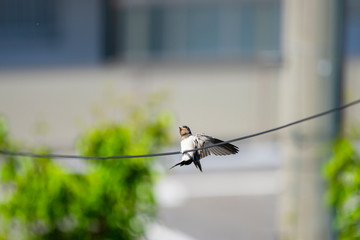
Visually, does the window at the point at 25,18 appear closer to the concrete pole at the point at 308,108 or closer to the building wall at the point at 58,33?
the building wall at the point at 58,33

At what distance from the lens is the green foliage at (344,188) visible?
3.77m

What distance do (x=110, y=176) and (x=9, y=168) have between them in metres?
0.60

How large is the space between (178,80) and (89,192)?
669 cm

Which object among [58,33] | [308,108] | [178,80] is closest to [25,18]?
[58,33]

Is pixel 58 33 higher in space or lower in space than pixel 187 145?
higher

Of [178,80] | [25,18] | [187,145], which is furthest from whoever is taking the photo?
[25,18]

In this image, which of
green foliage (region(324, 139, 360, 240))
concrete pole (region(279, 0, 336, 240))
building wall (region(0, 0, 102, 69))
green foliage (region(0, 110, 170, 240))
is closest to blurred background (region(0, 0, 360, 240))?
building wall (region(0, 0, 102, 69))

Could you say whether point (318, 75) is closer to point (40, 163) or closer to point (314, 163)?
point (314, 163)

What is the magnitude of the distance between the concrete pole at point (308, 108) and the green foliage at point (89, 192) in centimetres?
76

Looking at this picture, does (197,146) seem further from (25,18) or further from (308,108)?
(25,18)

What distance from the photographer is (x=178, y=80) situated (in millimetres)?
10500

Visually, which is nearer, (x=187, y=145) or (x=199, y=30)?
(x=187, y=145)

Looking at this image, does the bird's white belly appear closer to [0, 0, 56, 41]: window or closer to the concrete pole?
the concrete pole

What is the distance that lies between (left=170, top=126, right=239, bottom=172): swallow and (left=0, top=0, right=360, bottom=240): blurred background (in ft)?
8.71
